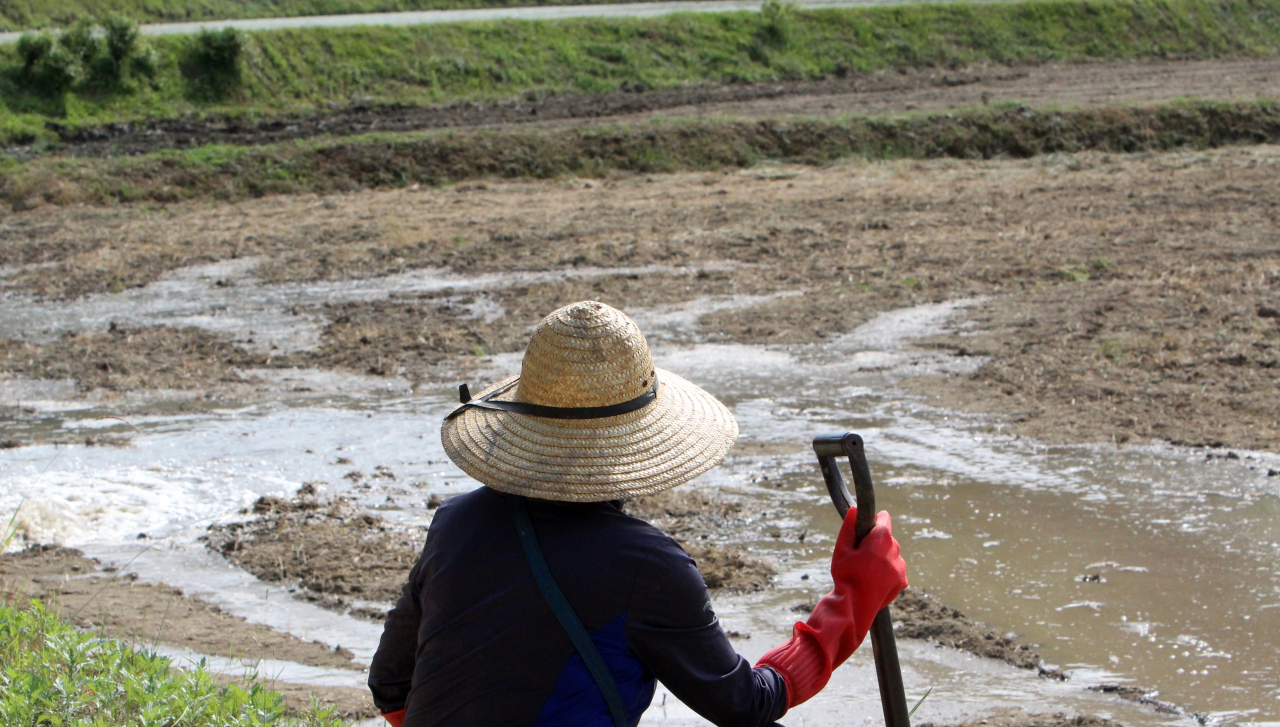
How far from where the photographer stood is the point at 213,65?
73.5ft

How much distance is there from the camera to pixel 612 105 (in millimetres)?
21641

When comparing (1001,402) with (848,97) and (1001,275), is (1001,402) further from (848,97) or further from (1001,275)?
(848,97)

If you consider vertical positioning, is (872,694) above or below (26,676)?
below

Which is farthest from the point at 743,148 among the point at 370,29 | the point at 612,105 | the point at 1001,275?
the point at 370,29

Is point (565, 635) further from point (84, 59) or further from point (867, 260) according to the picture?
point (84, 59)

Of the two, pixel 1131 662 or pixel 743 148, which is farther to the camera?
pixel 743 148

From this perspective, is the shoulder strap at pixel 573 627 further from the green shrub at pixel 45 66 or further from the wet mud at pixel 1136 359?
the green shrub at pixel 45 66

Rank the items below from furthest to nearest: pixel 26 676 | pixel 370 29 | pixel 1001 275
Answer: pixel 370 29, pixel 1001 275, pixel 26 676

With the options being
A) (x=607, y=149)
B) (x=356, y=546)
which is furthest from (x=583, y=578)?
(x=607, y=149)

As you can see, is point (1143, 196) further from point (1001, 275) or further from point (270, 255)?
point (270, 255)

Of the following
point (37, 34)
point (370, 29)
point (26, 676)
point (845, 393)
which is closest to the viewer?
point (26, 676)

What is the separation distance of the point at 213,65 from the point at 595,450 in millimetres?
22370

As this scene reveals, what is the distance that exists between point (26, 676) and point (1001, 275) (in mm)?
9786

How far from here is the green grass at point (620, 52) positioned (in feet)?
71.9
